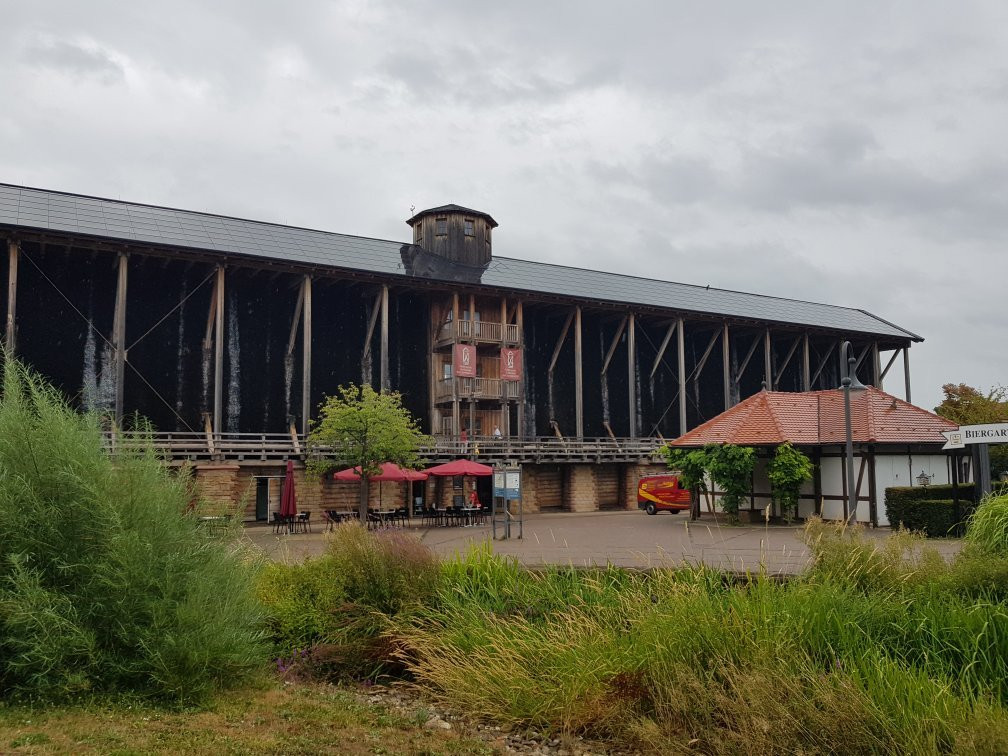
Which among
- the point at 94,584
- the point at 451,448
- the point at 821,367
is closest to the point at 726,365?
the point at 821,367

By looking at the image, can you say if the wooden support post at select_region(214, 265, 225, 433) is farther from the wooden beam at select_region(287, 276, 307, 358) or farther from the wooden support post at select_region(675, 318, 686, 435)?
the wooden support post at select_region(675, 318, 686, 435)

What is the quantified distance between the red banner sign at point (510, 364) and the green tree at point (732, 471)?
12.0 m

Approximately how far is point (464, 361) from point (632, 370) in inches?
356

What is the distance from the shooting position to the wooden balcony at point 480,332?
115 feet

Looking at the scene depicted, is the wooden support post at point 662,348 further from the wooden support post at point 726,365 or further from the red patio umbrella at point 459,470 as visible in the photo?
the red patio umbrella at point 459,470

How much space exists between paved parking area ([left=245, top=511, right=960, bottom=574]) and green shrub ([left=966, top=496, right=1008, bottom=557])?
198cm

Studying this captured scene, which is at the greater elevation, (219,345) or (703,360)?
(703,360)

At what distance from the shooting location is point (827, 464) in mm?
24062

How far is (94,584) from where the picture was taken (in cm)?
763

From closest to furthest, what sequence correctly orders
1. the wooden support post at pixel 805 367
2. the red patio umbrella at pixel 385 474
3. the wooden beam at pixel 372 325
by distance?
1. the red patio umbrella at pixel 385 474
2. the wooden beam at pixel 372 325
3. the wooden support post at pixel 805 367

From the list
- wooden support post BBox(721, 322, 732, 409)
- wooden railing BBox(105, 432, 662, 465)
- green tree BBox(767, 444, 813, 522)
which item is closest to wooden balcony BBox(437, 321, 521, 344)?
wooden railing BBox(105, 432, 662, 465)

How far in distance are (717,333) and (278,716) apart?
1484 inches

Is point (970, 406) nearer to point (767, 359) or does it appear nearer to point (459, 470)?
point (767, 359)

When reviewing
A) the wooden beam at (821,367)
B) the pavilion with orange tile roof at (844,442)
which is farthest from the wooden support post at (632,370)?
the pavilion with orange tile roof at (844,442)
